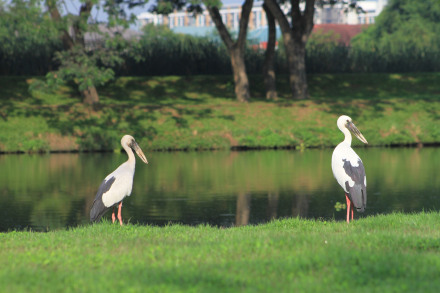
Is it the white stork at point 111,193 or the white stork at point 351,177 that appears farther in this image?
the white stork at point 111,193

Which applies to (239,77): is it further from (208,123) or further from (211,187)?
(211,187)

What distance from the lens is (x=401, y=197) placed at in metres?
17.5

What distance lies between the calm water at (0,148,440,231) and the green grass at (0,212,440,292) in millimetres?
4013

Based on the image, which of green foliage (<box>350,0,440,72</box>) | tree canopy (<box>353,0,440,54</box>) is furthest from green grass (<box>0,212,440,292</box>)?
tree canopy (<box>353,0,440,54</box>)

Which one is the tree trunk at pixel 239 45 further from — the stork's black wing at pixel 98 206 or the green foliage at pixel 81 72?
the stork's black wing at pixel 98 206

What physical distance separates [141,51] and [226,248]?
40.8 meters

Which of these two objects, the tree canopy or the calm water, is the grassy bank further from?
the tree canopy

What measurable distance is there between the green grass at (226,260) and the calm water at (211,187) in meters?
4.01

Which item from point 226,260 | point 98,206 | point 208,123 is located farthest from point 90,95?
point 226,260

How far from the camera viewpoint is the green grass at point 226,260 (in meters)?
7.20

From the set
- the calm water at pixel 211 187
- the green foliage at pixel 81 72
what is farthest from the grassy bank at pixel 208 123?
the calm water at pixel 211 187

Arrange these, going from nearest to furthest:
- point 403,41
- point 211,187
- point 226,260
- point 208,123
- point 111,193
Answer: point 226,260, point 111,193, point 211,187, point 208,123, point 403,41

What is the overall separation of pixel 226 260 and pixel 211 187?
11.3m

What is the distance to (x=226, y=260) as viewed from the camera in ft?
27.4
